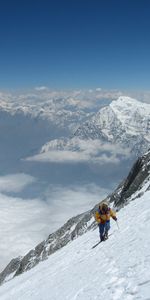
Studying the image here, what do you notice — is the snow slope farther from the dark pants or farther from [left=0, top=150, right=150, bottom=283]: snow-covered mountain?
[left=0, top=150, right=150, bottom=283]: snow-covered mountain

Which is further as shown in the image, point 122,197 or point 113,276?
point 122,197

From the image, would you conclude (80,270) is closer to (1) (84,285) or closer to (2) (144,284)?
(1) (84,285)

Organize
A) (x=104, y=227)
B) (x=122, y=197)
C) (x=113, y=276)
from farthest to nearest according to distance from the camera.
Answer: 1. (x=122, y=197)
2. (x=104, y=227)
3. (x=113, y=276)

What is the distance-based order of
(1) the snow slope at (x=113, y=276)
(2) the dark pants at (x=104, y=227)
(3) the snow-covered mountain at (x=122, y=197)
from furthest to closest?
(3) the snow-covered mountain at (x=122, y=197)
(2) the dark pants at (x=104, y=227)
(1) the snow slope at (x=113, y=276)

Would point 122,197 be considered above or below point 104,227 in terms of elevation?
below

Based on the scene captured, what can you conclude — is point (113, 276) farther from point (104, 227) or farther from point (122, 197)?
point (122, 197)

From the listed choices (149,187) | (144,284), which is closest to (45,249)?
(149,187)

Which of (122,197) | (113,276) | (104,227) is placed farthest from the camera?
(122,197)

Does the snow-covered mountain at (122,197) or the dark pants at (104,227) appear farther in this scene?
the snow-covered mountain at (122,197)

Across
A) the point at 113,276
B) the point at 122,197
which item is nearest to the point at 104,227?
the point at 113,276

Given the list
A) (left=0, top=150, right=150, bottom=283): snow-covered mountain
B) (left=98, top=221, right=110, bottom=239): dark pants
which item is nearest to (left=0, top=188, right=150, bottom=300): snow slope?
(left=98, top=221, right=110, bottom=239): dark pants

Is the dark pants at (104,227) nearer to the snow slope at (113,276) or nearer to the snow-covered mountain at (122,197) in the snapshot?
the snow slope at (113,276)

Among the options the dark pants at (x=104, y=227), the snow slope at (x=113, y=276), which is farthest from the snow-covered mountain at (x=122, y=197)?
the snow slope at (x=113, y=276)
